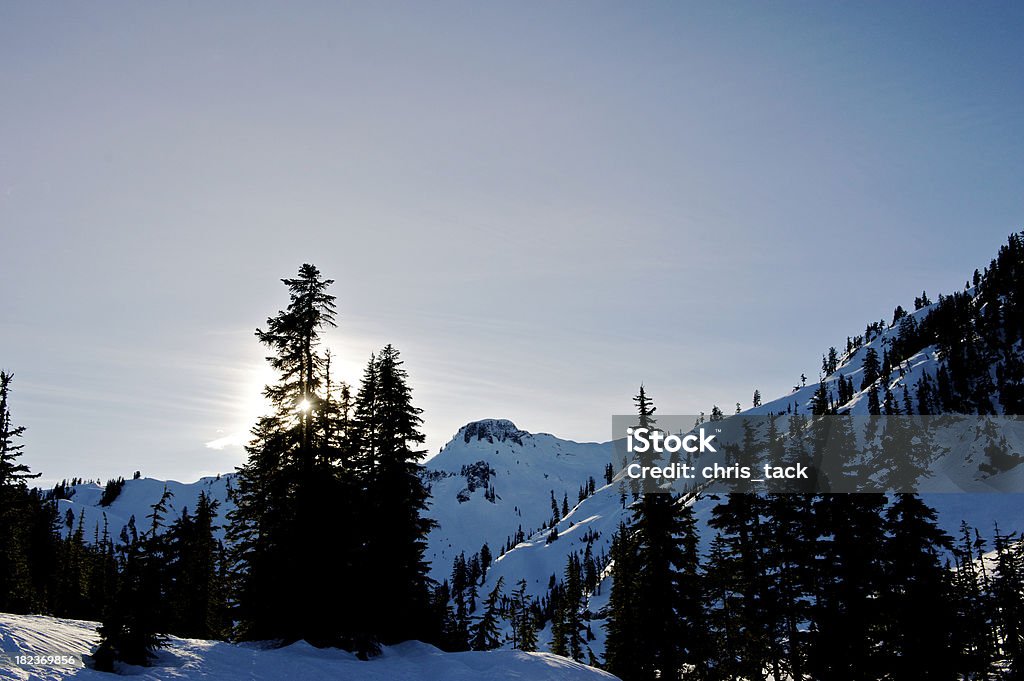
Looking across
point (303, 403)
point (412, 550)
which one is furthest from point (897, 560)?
point (303, 403)

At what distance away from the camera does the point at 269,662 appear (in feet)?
62.3

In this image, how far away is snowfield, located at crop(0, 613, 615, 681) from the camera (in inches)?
566

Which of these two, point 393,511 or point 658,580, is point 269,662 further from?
point 658,580

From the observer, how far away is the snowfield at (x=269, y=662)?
1438cm

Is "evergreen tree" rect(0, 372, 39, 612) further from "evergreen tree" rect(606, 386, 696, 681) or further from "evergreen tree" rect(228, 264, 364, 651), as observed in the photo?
"evergreen tree" rect(606, 386, 696, 681)

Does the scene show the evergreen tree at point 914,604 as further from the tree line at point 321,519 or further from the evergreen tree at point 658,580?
the tree line at point 321,519

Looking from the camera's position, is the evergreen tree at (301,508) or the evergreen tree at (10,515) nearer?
the evergreen tree at (301,508)

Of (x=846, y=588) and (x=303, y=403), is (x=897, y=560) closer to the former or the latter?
(x=846, y=588)

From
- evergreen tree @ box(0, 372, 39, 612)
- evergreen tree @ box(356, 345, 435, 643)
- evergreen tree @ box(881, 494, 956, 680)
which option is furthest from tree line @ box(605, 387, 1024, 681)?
evergreen tree @ box(0, 372, 39, 612)

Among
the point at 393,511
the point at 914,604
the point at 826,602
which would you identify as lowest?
the point at 914,604

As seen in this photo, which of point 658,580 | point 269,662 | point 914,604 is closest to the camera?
point 269,662

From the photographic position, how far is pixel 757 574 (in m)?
25.2

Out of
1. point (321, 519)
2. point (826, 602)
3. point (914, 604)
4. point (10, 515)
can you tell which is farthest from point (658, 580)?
point (10, 515)

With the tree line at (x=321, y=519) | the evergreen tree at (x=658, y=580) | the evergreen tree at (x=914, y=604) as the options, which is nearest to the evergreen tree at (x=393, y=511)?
the tree line at (x=321, y=519)
